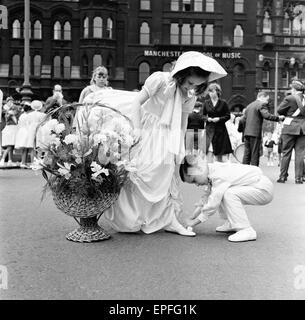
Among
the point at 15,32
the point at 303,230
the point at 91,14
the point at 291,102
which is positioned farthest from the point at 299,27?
the point at 303,230

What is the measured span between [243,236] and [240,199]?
37 centimetres

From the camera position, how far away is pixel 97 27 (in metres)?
55.8

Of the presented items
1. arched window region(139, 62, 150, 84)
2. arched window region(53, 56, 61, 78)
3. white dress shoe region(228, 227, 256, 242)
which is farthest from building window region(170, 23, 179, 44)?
white dress shoe region(228, 227, 256, 242)

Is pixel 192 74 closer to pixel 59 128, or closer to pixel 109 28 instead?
pixel 59 128

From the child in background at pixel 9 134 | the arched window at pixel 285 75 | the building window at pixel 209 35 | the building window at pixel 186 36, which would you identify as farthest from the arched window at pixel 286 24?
the child in background at pixel 9 134

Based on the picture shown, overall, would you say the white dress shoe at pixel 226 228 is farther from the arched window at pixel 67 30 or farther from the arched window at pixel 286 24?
the arched window at pixel 286 24

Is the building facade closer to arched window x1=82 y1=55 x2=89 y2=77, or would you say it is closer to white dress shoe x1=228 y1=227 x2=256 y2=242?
arched window x1=82 y1=55 x2=89 y2=77

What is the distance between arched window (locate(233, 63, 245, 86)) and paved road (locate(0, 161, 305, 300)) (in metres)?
51.9

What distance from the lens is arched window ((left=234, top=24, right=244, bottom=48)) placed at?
59.1 metres

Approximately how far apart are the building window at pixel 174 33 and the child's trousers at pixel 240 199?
53741 millimetres

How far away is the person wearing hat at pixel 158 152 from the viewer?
610 cm

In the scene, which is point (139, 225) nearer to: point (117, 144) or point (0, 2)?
point (117, 144)

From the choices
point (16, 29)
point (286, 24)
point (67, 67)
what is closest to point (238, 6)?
point (286, 24)
